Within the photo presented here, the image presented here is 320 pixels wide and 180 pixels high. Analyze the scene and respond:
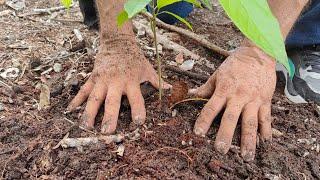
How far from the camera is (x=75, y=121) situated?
1.39 metres

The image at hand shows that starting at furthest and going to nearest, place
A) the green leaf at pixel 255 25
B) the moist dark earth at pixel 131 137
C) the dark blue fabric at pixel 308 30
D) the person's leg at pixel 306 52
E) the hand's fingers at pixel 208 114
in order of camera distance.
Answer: the dark blue fabric at pixel 308 30, the person's leg at pixel 306 52, the hand's fingers at pixel 208 114, the moist dark earth at pixel 131 137, the green leaf at pixel 255 25

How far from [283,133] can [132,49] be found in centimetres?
52

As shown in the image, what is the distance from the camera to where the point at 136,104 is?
1381mm

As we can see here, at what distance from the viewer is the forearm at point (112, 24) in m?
1.52

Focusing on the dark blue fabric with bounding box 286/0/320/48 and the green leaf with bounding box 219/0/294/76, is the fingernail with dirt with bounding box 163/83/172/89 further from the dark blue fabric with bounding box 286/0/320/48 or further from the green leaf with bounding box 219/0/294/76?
the green leaf with bounding box 219/0/294/76

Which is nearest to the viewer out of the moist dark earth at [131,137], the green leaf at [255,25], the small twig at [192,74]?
the green leaf at [255,25]

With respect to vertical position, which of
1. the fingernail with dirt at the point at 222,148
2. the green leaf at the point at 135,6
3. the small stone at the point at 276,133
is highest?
the green leaf at the point at 135,6

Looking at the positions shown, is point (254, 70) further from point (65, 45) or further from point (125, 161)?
point (65, 45)

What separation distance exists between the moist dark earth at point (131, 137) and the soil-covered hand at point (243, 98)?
31 millimetres

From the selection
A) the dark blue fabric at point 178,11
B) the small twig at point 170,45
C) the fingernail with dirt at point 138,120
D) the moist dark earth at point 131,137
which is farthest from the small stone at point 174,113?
the dark blue fabric at point 178,11

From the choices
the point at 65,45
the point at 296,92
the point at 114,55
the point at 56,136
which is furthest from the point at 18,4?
the point at 296,92

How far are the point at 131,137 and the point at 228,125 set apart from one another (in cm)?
26

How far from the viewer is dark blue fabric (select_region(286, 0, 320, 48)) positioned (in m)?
1.93

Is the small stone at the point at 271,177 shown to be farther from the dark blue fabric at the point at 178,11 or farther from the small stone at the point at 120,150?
the dark blue fabric at the point at 178,11
